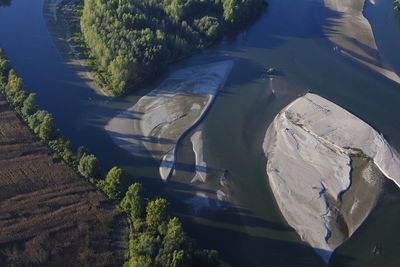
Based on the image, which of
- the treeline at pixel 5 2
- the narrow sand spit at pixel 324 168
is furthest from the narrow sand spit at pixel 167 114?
the treeline at pixel 5 2

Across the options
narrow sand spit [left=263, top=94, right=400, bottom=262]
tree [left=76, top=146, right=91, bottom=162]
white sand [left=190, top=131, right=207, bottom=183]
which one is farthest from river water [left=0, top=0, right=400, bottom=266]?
tree [left=76, top=146, right=91, bottom=162]

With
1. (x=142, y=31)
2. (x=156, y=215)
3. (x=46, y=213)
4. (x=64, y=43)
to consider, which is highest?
(x=142, y=31)

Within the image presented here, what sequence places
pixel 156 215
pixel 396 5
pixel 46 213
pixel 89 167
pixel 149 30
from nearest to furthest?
pixel 156 215
pixel 46 213
pixel 89 167
pixel 149 30
pixel 396 5

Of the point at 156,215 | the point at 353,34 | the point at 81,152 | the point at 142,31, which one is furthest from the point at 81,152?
the point at 353,34

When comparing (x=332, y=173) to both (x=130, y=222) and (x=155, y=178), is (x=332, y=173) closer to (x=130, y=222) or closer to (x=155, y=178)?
(x=155, y=178)

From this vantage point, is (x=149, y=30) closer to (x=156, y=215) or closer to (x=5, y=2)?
(x=156, y=215)

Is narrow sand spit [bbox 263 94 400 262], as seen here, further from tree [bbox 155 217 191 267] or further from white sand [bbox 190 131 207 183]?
tree [bbox 155 217 191 267]

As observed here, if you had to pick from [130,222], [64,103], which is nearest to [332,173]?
[130,222]

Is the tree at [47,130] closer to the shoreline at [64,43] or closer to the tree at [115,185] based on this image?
the tree at [115,185]
